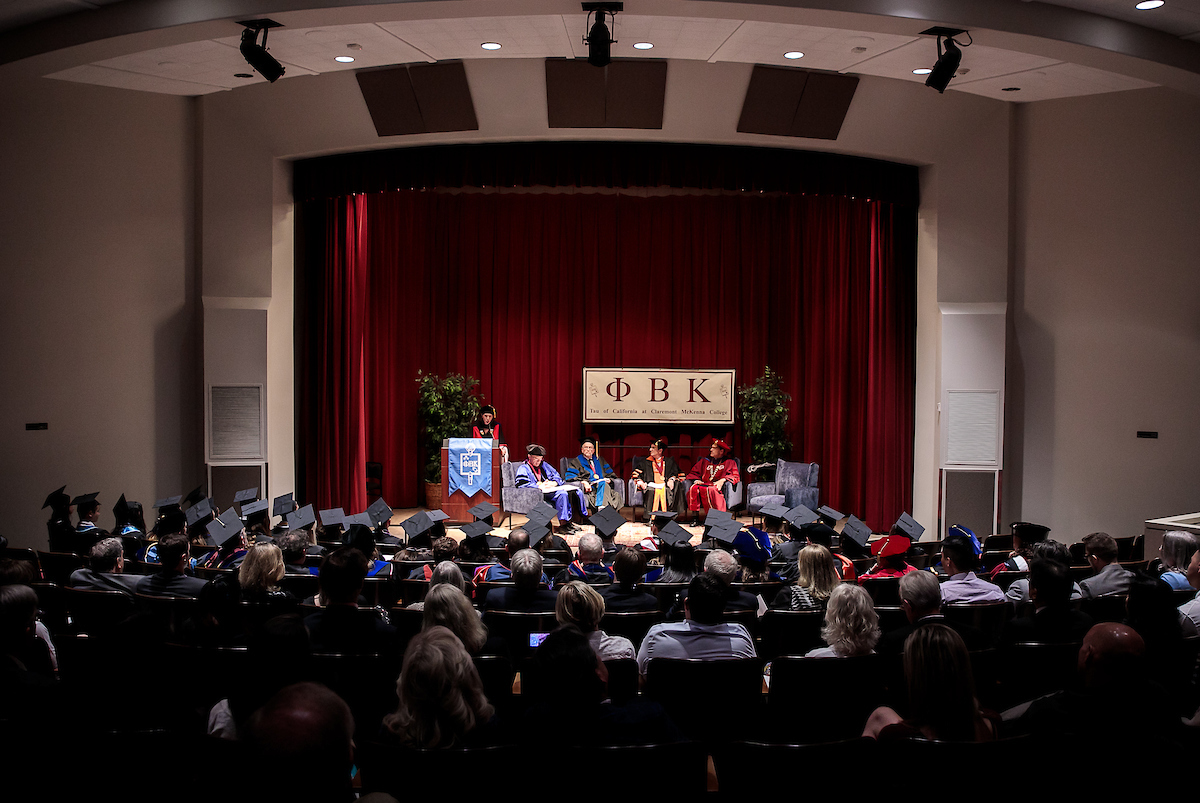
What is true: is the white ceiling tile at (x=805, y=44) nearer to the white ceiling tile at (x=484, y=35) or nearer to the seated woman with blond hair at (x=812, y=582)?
the white ceiling tile at (x=484, y=35)

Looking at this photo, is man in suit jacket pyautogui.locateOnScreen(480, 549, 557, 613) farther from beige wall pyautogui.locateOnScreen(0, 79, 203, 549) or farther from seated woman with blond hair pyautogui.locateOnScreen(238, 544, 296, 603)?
beige wall pyautogui.locateOnScreen(0, 79, 203, 549)

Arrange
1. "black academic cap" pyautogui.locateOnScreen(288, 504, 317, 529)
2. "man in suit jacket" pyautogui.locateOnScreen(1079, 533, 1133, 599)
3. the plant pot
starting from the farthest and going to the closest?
the plant pot
"black academic cap" pyautogui.locateOnScreen(288, 504, 317, 529)
"man in suit jacket" pyautogui.locateOnScreen(1079, 533, 1133, 599)

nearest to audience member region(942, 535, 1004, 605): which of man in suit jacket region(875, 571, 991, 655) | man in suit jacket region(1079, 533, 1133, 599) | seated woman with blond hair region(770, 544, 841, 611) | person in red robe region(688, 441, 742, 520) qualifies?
man in suit jacket region(1079, 533, 1133, 599)

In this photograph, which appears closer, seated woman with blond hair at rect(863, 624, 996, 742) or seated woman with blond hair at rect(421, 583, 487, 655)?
seated woman with blond hair at rect(863, 624, 996, 742)

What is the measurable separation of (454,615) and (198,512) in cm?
481

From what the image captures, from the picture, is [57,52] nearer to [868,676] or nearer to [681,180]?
[681,180]

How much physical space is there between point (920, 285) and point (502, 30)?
19.0ft

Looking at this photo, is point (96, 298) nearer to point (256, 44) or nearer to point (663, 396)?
point (256, 44)

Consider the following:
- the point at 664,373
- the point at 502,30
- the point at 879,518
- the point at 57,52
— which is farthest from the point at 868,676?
the point at 664,373

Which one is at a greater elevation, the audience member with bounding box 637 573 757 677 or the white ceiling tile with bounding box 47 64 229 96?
the white ceiling tile with bounding box 47 64 229 96

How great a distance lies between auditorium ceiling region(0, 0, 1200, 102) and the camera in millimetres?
5934

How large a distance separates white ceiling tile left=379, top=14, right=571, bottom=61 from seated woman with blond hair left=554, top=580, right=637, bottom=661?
4.66 meters

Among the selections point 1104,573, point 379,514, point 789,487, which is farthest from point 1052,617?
point 789,487

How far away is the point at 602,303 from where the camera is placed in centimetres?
1270
